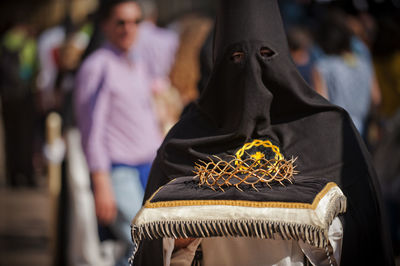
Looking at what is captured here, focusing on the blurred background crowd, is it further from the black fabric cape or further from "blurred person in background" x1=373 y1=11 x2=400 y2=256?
the black fabric cape

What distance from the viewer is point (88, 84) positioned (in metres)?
6.07

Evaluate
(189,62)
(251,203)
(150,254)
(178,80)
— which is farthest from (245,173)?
(189,62)

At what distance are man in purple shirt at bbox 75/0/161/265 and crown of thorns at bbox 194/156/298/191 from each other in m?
2.80

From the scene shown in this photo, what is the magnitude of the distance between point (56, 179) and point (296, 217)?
5.00 meters

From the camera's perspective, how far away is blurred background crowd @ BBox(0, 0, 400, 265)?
6.98 meters

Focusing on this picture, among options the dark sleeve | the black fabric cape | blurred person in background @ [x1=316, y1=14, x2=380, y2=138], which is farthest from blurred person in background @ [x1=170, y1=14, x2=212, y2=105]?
the dark sleeve

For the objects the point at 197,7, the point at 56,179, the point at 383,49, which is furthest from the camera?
the point at 197,7

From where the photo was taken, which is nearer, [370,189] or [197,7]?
[370,189]

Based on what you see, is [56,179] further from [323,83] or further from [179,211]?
[179,211]

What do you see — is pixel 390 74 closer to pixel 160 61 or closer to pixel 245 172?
pixel 160 61

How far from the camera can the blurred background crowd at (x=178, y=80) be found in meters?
6.98

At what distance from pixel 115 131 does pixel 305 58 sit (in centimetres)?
284

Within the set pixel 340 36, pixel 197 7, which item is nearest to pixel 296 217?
pixel 340 36

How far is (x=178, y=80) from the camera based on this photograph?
28.8 ft
